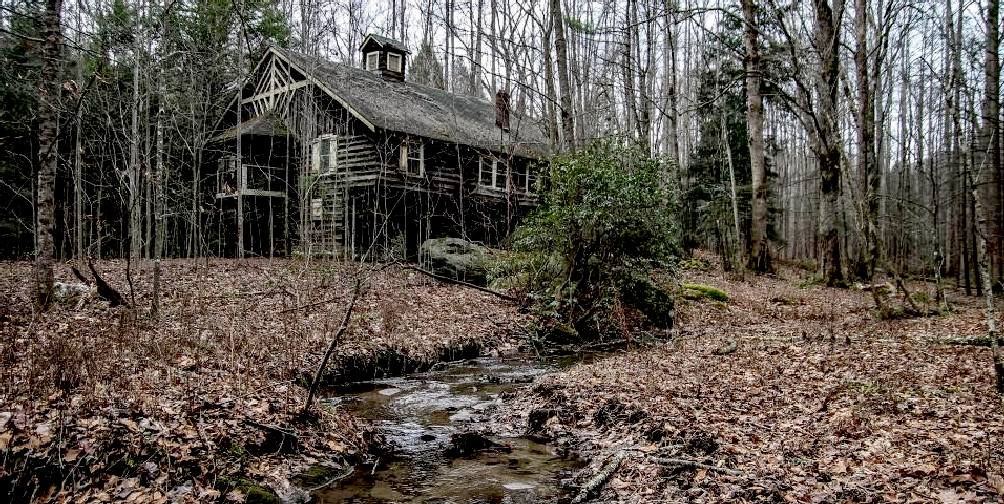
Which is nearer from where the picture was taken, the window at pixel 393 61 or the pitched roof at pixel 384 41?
the pitched roof at pixel 384 41

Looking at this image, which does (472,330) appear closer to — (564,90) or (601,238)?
(601,238)

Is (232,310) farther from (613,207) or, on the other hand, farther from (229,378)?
(613,207)

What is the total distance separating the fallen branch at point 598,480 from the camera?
532cm

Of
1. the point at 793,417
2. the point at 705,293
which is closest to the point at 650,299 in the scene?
the point at 705,293

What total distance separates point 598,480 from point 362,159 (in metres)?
19.5

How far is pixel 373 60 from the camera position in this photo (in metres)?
27.6

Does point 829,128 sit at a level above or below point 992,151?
above

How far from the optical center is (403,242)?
897 inches

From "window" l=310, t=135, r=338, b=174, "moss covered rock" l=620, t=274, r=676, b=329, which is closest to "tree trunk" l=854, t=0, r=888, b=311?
"moss covered rock" l=620, t=274, r=676, b=329

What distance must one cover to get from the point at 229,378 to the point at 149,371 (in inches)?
34.1

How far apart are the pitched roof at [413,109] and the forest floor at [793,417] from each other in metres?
12.3

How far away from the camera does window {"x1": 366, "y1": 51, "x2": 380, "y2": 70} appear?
27.5 m

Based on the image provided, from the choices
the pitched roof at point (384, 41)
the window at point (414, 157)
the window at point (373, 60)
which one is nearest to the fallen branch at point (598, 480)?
the window at point (414, 157)

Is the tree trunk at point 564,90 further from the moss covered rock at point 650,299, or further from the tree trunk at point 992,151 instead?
the tree trunk at point 992,151
